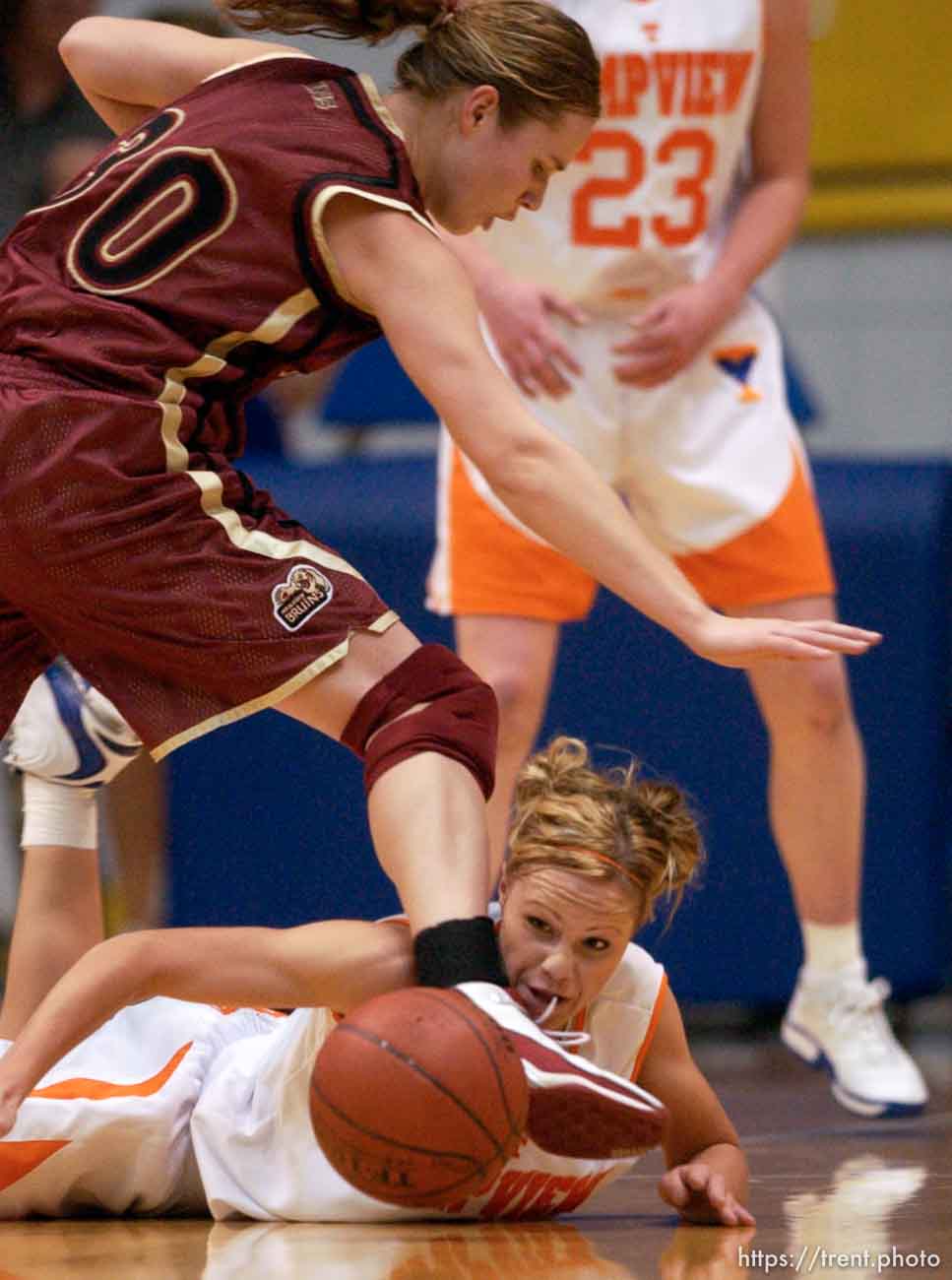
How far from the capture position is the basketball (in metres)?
2.08

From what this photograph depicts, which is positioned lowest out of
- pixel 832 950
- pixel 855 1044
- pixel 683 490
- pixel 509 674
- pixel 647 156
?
pixel 855 1044

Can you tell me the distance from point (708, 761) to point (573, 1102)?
2270 millimetres

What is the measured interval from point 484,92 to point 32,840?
1112mm

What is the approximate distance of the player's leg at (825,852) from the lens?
353 centimetres

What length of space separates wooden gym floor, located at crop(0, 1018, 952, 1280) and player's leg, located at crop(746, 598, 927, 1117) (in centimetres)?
50

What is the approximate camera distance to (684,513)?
3.59 m

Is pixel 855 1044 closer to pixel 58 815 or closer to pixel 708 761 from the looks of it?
pixel 708 761

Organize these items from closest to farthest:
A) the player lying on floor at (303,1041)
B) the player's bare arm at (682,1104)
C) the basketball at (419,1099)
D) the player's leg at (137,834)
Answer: the basketball at (419,1099) < the player lying on floor at (303,1041) < the player's bare arm at (682,1104) < the player's leg at (137,834)

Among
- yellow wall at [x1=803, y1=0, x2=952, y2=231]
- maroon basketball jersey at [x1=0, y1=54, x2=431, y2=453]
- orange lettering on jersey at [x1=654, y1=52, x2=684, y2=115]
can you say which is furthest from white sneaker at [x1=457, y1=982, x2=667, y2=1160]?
yellow wall at [x1=803, y1=0, x2=952, y2=231]

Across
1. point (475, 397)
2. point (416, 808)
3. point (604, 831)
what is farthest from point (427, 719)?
point (475, 397)

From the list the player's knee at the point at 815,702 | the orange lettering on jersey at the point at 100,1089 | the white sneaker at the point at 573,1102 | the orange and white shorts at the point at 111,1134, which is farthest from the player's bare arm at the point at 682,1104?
the player's knee at the point at 815,702

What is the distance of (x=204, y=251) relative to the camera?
8.00 feet

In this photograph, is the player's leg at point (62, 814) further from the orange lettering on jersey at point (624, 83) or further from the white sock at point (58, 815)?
the orange lettering on jersey at point (624, 83)

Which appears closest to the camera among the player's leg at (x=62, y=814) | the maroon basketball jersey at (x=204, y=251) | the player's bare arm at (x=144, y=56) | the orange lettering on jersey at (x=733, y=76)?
the maroon basketball jersey at (x=204, y=251)
